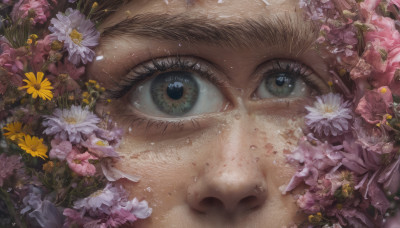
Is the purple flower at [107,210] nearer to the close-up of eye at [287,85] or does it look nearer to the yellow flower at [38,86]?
the yellow flower at [38,86]

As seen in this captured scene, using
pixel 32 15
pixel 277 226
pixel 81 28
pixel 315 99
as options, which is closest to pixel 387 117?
pixel 315 99

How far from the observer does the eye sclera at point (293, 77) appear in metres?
2.94

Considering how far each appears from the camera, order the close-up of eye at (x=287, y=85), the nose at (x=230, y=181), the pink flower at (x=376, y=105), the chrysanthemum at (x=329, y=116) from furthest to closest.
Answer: the close-up of eye at (x=287, y=85) → the chrysanthemum at (x=329, y=116) → the pink flower at (x=376, y=105) → the nose at (x=230, y=181)

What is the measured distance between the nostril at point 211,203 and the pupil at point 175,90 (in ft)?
1.70

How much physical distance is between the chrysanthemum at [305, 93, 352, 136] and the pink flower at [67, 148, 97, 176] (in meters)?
0.95

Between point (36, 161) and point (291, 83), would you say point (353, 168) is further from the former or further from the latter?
point (36, 161)

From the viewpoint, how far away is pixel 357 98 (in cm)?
287

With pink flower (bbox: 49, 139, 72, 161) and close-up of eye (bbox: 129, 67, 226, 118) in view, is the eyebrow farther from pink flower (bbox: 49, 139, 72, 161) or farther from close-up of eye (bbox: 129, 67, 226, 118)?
pink flower (bbox: 49, 139, 72, 161)

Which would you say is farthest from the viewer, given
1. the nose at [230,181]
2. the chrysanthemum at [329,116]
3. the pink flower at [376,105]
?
the chrysanthemum at [329,116]

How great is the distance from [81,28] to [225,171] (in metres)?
0.91

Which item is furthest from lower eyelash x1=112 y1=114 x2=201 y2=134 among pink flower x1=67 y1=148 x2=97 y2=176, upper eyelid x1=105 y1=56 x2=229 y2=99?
pink flower x1=67 y1=148 x2=97 y2=176

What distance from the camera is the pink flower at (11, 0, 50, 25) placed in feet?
Answer: 9.66

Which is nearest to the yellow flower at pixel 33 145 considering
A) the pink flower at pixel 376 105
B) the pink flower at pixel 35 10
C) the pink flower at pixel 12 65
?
the pink flower at pixel 12 65

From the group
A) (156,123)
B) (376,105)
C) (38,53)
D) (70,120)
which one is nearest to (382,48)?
(376,105)
